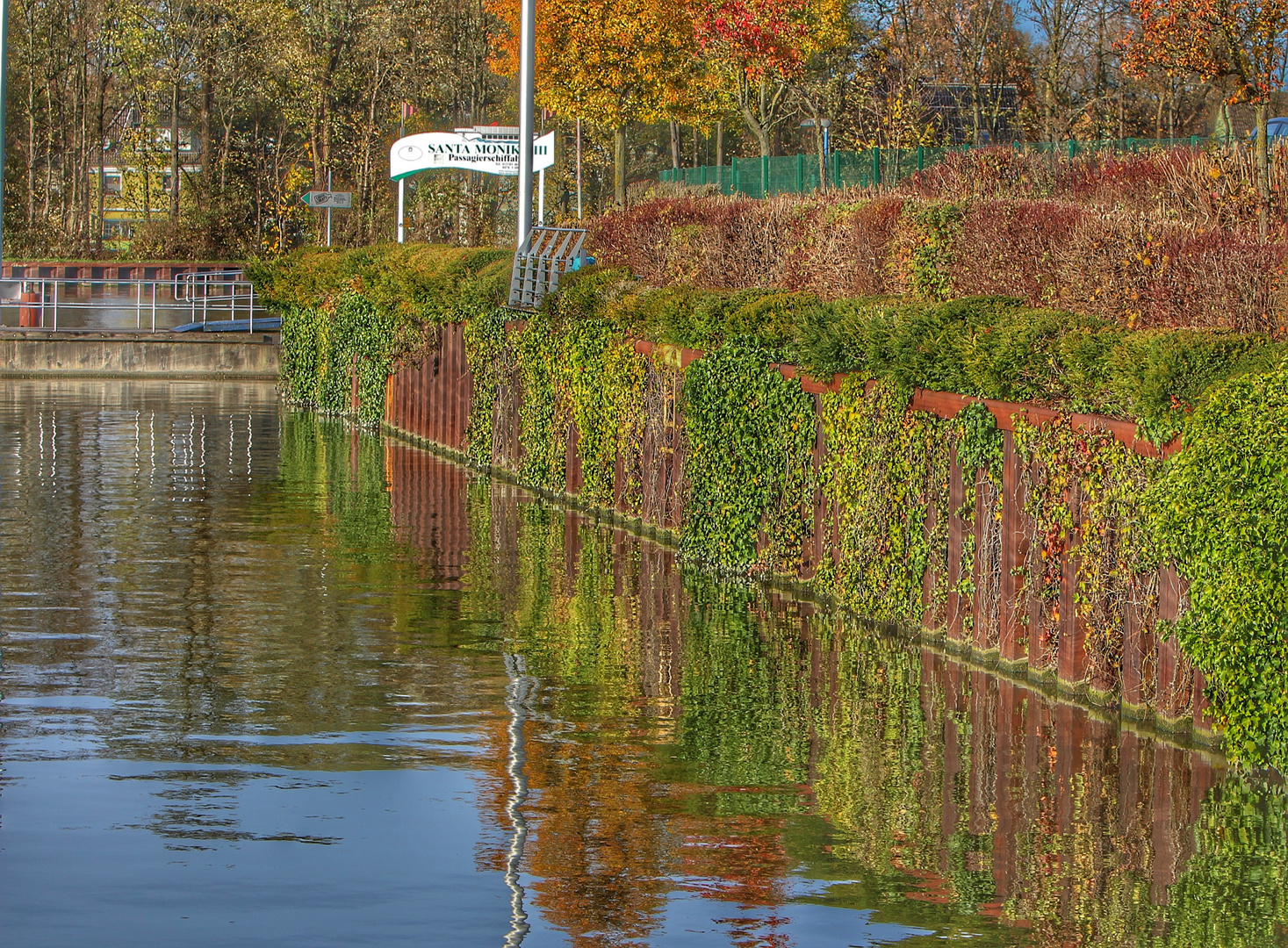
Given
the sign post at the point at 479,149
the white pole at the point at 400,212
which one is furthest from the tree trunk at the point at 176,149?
the sign post at the point at 479,149

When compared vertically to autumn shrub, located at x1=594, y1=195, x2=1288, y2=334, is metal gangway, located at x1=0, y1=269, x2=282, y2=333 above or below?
A: above

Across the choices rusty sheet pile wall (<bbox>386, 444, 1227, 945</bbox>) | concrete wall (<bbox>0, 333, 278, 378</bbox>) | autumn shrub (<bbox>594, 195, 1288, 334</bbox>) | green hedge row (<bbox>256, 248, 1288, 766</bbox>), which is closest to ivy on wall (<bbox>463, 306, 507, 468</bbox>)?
green hedge row (<bbox>256, 248, 1288, 766</bbox>)

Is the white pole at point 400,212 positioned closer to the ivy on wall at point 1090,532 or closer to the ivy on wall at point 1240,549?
the ivy on wall at point 1090,532

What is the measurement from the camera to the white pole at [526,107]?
20.3m

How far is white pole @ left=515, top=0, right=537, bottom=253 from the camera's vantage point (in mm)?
20333

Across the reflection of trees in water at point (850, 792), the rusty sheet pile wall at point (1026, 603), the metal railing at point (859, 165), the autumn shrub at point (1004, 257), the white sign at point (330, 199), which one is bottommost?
the reflection of trees in water at point (850, 792)

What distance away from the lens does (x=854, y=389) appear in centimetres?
1184

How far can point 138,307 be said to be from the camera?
38156 mm

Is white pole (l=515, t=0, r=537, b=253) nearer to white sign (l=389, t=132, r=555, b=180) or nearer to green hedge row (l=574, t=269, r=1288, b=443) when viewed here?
green hedge row (l=574, t=269, r=1288, b=443)

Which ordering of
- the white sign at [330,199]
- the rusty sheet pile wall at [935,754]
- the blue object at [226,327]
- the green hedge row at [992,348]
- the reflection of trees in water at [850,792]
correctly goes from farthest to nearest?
the blue object at [226,327], the white sign at [330,199], the green hedge row at [992,348], the rusty sheet pile wall at [935,754], the reflection of trees in water at [850,792]

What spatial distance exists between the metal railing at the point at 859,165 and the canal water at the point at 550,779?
13054 mm

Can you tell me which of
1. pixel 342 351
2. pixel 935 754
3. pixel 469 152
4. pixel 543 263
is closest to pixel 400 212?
pixel 469 152

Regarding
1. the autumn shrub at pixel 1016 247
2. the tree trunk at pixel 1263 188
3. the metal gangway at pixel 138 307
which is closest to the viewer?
the autumn shrub at pixel 1016 247

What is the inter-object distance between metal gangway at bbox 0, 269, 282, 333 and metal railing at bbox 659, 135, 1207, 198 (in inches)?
450
